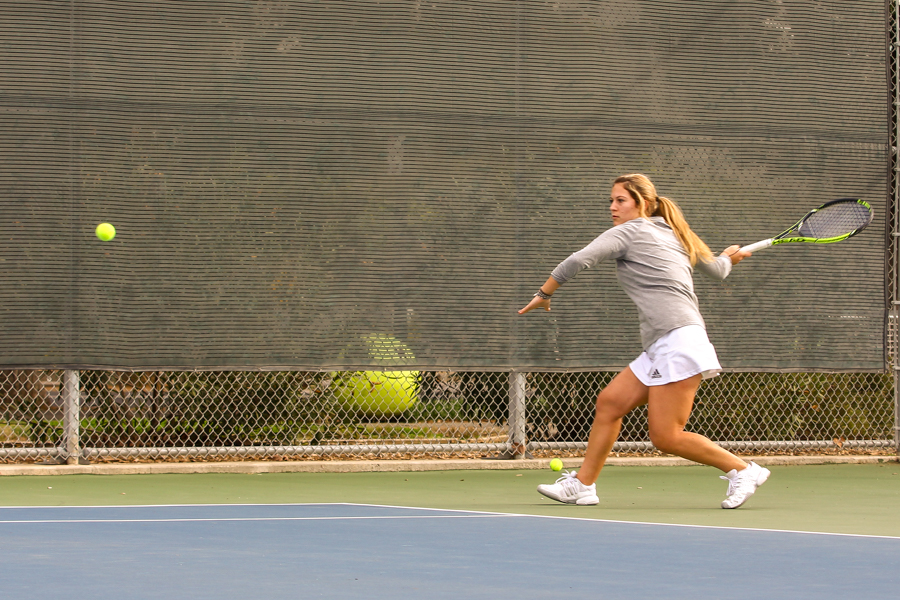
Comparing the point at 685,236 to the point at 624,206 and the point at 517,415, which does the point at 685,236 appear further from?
the point at 517,415

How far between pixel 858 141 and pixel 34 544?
19.9 ft

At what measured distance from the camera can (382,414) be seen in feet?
26.1

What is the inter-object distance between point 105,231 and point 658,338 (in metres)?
3.21

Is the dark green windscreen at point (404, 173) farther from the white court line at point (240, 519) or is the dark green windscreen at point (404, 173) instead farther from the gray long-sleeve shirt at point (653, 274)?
the white court line at point (240, 519)

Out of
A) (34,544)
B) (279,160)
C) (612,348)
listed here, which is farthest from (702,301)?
(34,544)

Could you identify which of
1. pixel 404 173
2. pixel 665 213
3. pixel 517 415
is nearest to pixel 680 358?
pixel 665 213

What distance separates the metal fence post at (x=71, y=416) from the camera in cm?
687

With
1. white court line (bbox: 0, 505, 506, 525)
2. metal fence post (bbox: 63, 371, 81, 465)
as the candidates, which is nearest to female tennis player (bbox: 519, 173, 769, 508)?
white court line (bbox: 0, 505, 506, 525)

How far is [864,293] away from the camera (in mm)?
8109

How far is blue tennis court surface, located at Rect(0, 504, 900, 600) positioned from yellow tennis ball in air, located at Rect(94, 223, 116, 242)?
199 cm

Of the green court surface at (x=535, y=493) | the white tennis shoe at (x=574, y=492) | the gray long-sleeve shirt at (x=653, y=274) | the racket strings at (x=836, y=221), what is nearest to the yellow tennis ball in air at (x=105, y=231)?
the green court surface at (x=535, y=493)

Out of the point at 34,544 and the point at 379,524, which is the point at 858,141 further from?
the point at 34,544

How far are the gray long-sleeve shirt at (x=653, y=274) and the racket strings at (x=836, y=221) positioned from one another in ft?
4.78

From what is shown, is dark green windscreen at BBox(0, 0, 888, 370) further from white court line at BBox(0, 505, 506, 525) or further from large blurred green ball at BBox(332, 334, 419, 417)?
white court line at BBox(0, 505, 506, 525)
